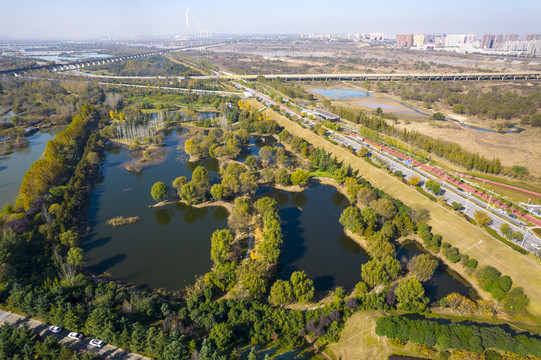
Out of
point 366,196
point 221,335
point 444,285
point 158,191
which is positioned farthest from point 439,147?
point 221,335

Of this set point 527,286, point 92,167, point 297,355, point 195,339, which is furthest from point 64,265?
point 527,286

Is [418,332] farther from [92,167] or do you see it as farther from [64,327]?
[92,167]

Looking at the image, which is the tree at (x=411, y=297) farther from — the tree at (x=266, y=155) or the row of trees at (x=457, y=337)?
the tree at (x=266, y=155)

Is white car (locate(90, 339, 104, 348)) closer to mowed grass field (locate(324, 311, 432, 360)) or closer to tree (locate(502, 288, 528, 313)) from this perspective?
mowed grass field (locate(324, 311, 432, 360))

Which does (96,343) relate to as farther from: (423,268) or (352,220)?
(423,268)

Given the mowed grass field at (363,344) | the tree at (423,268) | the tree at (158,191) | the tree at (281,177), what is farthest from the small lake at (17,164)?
the tree at (423,268)
